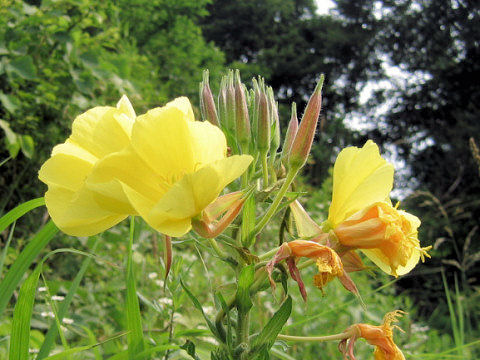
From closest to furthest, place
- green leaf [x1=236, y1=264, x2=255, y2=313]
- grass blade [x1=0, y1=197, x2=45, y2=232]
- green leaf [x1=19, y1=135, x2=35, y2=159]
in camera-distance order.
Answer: green leaf [x1=236, y1=264, x2=255, y2=313]
grass blade [x1=0, y1=197, x2=45, y2=232]
green leaf [x1=19, y1=135, x2=35, y2=159]

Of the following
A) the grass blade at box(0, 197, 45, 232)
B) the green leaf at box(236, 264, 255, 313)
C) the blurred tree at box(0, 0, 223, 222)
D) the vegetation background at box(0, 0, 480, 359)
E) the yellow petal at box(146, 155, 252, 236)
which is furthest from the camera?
the blurred tree at box(0, 0, 223, 222)

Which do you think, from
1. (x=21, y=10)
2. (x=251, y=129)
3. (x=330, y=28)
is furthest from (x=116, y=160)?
(x=330, y=28)

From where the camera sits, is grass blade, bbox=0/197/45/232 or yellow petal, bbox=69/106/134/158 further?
grass blade, bbox=0/197/45/232

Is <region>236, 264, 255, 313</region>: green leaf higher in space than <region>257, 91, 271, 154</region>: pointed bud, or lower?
lower

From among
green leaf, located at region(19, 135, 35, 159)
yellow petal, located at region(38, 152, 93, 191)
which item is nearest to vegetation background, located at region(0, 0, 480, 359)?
green leaf, located at region(19, 135, 35, 159)

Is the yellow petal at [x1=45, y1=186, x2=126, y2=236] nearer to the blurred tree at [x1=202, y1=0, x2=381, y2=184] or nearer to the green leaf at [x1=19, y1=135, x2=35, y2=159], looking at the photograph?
the green leaf at [x1=19, y1=135, x2=35, y2=159]
